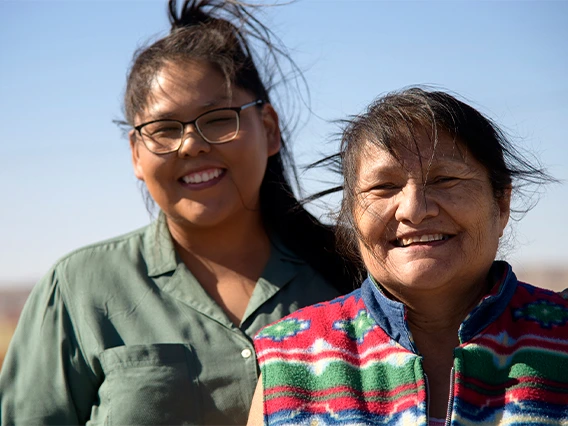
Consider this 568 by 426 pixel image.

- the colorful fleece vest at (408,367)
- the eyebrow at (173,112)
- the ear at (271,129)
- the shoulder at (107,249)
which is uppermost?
the eyebrow at (173,112)

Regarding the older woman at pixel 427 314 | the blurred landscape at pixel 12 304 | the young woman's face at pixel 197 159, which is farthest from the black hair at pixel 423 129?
the blurred landscape at pixel 12 304

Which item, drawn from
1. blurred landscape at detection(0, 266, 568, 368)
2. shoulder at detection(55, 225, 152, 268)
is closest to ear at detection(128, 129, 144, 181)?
shoulder at detection(55, 225, 152, 268)

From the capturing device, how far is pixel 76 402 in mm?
3020

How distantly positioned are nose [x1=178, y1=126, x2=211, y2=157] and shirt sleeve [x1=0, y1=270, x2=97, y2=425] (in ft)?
2.55

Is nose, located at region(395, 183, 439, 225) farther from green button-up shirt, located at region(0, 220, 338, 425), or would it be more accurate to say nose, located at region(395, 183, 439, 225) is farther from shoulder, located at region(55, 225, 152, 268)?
shoulder, located at region(55, 225, 152, 268)

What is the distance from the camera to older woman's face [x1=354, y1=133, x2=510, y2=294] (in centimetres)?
226

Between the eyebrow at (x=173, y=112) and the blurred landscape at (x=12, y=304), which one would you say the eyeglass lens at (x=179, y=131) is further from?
the blurred landscape at (x=12, y=304)

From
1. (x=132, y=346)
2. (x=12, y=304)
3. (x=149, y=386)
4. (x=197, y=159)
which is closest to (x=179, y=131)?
(x=197, y=159)

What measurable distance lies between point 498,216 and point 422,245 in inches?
11.2

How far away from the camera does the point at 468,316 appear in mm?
2279

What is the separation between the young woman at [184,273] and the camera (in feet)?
9.72

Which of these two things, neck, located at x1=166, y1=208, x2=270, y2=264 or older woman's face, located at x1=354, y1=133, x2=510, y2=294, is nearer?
older woman's face, located at x1=354, y1=133, x2=510, y2=294

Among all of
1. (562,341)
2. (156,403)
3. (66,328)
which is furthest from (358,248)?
(66,328)

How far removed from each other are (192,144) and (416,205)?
1180mm
